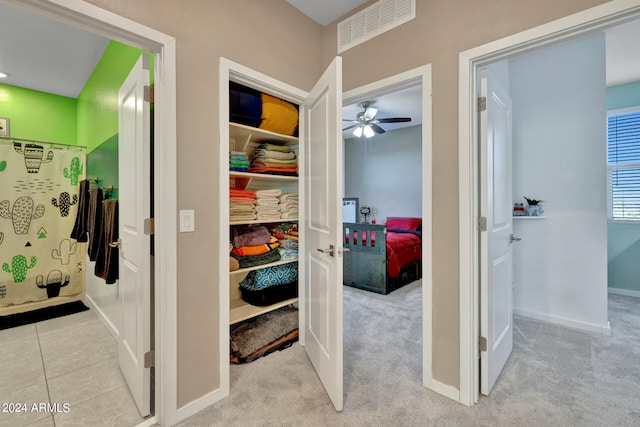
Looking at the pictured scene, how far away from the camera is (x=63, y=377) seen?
6.39ft

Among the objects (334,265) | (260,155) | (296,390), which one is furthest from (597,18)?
(296,390)

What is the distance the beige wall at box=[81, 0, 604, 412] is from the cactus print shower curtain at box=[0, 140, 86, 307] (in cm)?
278

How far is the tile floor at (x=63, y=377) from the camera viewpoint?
1575 mm

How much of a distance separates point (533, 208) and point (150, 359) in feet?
11.4

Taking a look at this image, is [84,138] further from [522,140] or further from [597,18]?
[522,140]

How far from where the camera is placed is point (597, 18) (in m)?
1.25

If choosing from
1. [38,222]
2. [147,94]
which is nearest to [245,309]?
[147,94]

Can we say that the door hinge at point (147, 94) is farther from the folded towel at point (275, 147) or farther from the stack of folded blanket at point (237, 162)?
the folded towel at point (275, 147)

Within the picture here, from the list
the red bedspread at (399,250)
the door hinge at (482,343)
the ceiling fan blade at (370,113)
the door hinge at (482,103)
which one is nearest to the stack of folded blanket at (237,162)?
the door hinge at (482,103)

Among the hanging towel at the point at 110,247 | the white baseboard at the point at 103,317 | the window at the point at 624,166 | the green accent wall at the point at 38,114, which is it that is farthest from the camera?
the window at the point at 624,166

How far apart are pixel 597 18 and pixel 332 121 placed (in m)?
1.25

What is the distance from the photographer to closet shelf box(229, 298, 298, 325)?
2068 mm

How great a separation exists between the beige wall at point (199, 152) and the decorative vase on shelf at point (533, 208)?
9.73 feet

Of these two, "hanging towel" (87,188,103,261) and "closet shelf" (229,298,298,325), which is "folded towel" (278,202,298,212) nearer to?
"closet shelf" (229,298,298,325)
